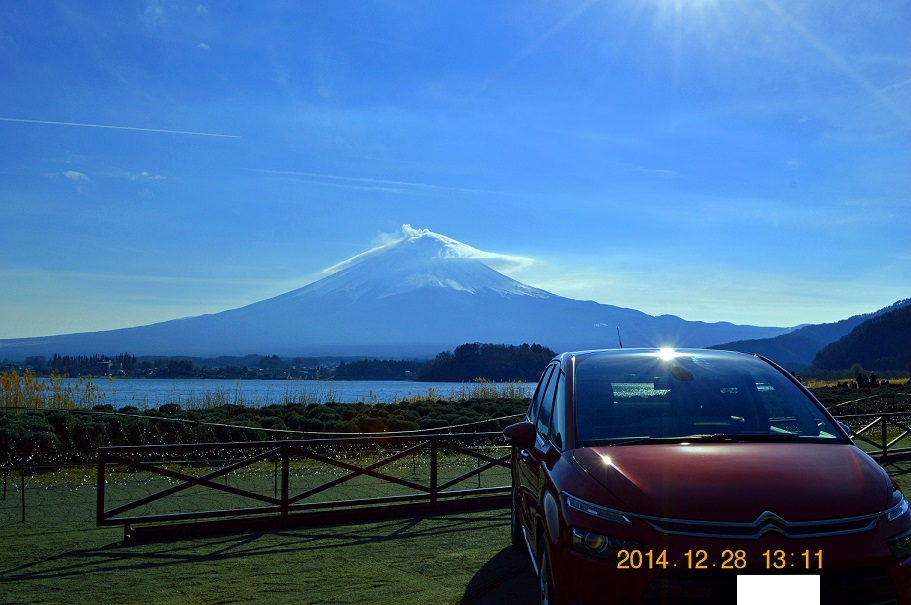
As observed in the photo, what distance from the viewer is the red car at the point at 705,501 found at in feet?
11.8

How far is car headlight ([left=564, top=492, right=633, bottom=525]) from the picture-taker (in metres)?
3.83

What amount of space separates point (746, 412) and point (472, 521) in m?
5.34

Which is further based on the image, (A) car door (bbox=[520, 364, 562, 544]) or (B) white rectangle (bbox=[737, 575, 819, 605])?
(A) car door (bbox=[520, 364, 562, 544])

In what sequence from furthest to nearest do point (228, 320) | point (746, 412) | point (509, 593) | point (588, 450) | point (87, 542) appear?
point (228, 320) < point (87, 542) < point (509, 593) < point (746, 412) < point (588, 450)

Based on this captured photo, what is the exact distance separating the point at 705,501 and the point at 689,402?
1.51 m

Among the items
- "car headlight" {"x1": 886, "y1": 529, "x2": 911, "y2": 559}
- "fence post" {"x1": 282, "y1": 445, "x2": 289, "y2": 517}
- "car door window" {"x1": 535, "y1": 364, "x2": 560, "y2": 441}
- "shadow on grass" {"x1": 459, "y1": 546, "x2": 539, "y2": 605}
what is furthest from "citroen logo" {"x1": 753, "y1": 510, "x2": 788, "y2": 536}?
"fence post" {"x1": 282, "y1": 445, "x2": 289, "y2": 517}

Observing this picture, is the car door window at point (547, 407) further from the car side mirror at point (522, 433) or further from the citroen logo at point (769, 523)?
the citroen logo at point (769, 523)

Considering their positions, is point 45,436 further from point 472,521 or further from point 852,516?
point 852,516

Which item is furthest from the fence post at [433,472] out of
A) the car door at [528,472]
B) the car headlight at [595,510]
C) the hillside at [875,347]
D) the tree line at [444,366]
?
the hillside at [875,347]

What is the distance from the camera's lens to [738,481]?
387cm

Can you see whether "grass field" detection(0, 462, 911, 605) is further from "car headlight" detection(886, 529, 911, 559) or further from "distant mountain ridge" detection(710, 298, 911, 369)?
"distant mountain ridge" detection(710, 298, 911, 369)

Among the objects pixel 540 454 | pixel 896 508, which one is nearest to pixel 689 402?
pixel 540 454

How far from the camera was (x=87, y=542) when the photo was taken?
8.88m

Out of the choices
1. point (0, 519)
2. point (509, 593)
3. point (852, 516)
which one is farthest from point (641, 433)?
point (0, 519)
